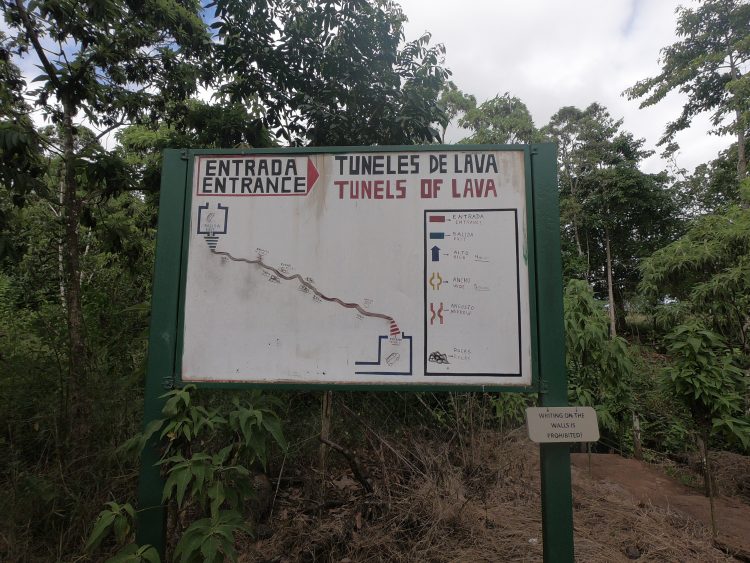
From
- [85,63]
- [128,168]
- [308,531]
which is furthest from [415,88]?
[308,531]

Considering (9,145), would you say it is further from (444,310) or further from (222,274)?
(444,310)

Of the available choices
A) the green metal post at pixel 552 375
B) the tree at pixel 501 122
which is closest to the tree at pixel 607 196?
the tree at pixel 501 122

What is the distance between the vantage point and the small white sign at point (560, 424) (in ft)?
7.03

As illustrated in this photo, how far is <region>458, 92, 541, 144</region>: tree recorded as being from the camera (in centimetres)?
1906

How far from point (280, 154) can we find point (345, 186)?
0.40 m

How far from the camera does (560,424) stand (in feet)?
7.09

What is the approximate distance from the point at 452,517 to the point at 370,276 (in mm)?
1993

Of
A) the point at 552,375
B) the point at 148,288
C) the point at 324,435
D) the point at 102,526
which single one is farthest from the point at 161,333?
the point at 148,288

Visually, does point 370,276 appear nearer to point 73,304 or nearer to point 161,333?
point 161,333

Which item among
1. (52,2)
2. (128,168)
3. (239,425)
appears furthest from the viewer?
(128,168)

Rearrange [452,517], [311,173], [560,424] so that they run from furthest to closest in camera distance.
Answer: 1. [452,517]
2. [311,173]
3. [560,424]

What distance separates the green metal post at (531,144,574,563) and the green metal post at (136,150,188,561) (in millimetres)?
1844

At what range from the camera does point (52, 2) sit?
3.84 metres

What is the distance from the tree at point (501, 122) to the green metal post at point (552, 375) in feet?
55.8
